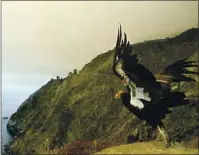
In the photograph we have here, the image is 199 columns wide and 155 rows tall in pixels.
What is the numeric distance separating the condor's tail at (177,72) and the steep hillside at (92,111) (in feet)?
0.13

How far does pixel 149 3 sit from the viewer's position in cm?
292

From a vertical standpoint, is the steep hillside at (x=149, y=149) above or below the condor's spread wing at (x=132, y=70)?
below

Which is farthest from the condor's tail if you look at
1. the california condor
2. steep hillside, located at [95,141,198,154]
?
steep hillside, located at [95,141,198,154]

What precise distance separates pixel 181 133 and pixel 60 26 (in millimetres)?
1014

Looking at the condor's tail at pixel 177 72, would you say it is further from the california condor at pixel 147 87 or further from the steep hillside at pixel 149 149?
the steep hillside at pixel 149 149

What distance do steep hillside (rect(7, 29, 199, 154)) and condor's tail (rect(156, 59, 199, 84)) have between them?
0.13ft

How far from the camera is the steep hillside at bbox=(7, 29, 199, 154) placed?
8.98 feet

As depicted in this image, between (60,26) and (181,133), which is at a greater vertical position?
(60,26)

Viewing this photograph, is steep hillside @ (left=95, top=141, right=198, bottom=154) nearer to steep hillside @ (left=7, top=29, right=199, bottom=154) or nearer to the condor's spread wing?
steep hillside @ (left=7, top=29, right=199, bottom=154)

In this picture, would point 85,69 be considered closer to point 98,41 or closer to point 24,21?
point 98,41

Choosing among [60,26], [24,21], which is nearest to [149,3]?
[60,26]

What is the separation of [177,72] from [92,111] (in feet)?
1.89

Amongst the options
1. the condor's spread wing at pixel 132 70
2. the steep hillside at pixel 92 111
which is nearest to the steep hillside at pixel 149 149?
the steep hillside at pixel 92 111

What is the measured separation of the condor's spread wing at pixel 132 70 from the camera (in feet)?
9.05
